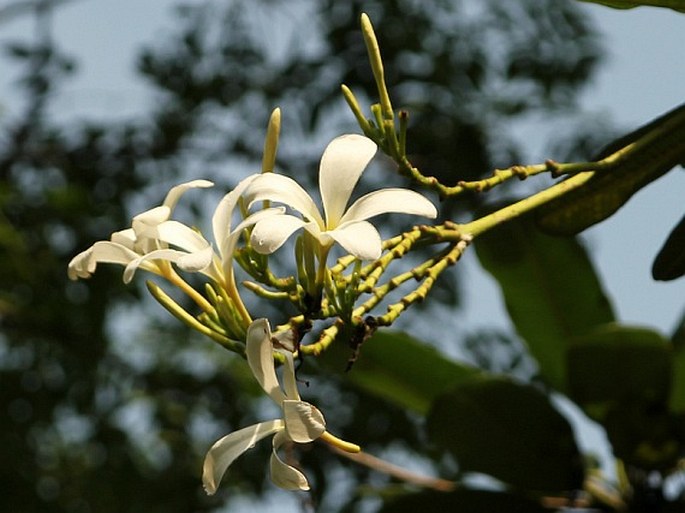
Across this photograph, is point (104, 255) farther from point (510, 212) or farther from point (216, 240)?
point (510, 212)

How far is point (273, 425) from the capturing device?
62cm

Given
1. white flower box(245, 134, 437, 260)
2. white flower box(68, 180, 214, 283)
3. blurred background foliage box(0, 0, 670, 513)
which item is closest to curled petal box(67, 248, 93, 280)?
white flower box(68, 180, 214, 283)

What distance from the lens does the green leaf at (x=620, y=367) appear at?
123 centimetres

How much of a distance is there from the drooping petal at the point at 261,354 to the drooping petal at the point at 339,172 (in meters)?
0.10

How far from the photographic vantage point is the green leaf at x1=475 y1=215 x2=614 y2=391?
1.33 metres

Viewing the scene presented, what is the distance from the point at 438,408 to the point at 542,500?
21cm

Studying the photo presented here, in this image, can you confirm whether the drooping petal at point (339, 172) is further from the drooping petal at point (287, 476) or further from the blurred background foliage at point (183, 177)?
the blurred background foliage at point (183, 177)

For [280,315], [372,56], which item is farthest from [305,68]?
[372,56]

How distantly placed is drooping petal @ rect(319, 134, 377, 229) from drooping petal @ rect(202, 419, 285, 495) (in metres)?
0.12

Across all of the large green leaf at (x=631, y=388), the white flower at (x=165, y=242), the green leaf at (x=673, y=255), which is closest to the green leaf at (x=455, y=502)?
the large green leaf at (x=631, y=388)

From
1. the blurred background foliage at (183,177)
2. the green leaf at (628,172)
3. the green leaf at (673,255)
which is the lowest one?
the blurred background foliage at (183,177)

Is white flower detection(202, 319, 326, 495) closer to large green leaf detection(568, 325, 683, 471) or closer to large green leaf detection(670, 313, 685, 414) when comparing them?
large green leaf detection(568, 325, 683, 471)

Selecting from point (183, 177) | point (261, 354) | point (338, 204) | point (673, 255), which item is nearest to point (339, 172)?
point (338, 204)

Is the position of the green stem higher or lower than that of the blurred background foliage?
higher
